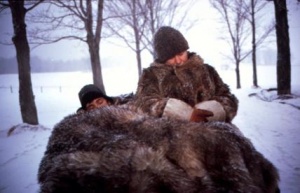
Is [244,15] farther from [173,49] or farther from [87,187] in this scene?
[87,187]

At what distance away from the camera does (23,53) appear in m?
8.21

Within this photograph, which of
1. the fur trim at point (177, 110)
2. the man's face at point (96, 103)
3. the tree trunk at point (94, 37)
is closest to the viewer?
the fur trim at point (177, 110)

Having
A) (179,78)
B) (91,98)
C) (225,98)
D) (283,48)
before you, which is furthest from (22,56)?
(283,48)

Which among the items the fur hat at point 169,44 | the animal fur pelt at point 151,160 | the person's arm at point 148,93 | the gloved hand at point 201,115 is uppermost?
the fur hat at point 169,44

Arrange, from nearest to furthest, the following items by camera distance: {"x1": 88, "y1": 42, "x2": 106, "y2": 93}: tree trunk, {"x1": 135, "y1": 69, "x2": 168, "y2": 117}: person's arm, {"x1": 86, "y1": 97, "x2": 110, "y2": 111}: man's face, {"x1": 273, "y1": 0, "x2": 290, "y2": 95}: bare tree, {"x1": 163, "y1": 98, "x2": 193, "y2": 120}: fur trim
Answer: {"x1": 163, "y1": 98, "x2": 193, "y2": 120}: fur trim, {"x1": 135, "y1": 69, "x2": 168, "y2": 117}: person's arm, {"x1": 86, "y1": 97, "x2": 110, "y2": 111}: man's face, {"x1": 273, "y1": 0, "x2": 290, "y2": 95}: bare tree, {"x1": 88, "y1": 42, "x2": 106, "y2": 93}: tree trunk

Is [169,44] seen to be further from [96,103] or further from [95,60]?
[95,60]

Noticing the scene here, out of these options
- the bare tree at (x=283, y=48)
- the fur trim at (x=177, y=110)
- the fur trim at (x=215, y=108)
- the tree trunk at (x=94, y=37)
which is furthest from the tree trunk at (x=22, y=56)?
the bare tree at (x=283, y=48)

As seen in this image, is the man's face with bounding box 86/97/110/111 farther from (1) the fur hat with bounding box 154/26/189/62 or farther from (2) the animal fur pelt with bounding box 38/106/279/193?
(2) the animal fur pelt with bounding box 38/106/279/193

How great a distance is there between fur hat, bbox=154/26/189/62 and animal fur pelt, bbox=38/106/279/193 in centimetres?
99

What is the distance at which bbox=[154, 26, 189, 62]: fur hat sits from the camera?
262cm

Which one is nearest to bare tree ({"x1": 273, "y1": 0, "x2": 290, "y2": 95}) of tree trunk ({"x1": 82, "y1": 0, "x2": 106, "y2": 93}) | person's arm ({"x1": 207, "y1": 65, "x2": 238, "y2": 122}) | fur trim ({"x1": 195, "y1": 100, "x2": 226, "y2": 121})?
tree trunk ({"x1": 82, "y1": 0, "x2": 106, "y2": 93})

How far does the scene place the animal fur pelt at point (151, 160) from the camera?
55.5 inches

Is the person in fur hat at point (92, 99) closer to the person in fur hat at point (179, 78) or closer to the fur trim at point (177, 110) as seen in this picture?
the person in fur hat at point (179, 78)

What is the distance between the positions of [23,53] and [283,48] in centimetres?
918
